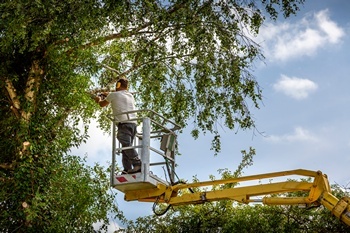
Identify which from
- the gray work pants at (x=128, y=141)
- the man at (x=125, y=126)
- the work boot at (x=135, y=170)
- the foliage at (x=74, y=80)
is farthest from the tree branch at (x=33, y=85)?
the work boot at (x=135, y=170)

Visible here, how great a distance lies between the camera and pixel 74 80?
45.4 feet

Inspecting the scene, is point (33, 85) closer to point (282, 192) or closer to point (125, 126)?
point (125, 126)

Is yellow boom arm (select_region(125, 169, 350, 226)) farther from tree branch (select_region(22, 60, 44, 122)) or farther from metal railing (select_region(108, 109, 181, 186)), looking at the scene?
tree branch (select_region(22, 60, 44, 122))

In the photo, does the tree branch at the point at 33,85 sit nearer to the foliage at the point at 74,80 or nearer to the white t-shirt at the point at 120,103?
the foliage at the point at 74,80

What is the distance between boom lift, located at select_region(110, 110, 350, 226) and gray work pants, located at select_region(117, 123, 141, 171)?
106mm

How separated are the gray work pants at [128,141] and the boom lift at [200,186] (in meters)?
0.11

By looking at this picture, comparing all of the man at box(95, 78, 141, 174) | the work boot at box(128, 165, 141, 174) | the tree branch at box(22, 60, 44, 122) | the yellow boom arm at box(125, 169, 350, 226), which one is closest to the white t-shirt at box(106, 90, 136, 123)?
the man at box(95, 78, 141, 174)

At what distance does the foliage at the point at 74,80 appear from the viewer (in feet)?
41.8

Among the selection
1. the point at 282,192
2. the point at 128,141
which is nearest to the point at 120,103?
the point at 128,141

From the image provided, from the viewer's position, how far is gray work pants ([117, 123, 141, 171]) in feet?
32.1

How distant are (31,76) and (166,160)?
5032 millimetres

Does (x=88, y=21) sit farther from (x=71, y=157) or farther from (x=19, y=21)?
(x=71, y=157)

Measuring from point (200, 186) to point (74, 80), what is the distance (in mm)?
5093

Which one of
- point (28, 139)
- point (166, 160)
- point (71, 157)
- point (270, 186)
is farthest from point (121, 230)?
point (270, 186)
